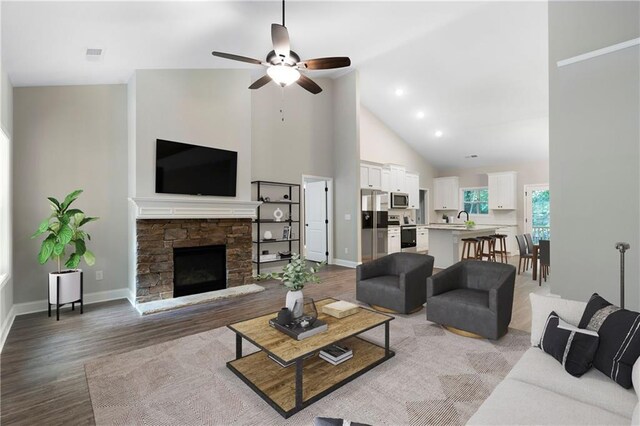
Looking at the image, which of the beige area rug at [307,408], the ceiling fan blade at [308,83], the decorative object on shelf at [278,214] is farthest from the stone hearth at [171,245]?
the ceiling fan blade at [308,83]

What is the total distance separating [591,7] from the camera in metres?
3.23

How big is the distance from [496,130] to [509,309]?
6.12 meters

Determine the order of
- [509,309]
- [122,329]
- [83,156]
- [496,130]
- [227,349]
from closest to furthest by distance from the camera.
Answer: [227,349] → [509,309] → [122,329] → [83,156] → [496,130]

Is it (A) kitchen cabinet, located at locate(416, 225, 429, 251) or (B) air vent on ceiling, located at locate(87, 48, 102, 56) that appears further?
(A) kitchen cabinet, located at locate(416, 225, 429, 251)

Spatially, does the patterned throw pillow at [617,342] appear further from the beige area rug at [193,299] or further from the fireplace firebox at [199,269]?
the fireplace firebox at [199,269]

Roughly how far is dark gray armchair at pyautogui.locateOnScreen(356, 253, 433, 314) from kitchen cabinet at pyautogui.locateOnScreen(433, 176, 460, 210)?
7264 mm

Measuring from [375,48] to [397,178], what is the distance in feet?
13.7

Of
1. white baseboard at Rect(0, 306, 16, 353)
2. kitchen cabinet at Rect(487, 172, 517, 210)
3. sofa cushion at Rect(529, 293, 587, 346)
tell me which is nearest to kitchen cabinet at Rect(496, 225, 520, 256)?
kitchen cabinet at Rect(487, 172, 517, 210)

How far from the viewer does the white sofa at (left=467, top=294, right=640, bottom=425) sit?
4.31 ft

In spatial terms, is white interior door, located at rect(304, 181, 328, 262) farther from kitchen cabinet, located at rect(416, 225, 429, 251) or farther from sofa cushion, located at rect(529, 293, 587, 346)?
sofa cushion, located at rect(529, 293, 587, 346)

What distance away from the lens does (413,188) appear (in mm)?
9766

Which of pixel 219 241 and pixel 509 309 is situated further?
pixel 219 241

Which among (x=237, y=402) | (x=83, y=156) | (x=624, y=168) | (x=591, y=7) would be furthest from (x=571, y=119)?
(x=83, y=156)

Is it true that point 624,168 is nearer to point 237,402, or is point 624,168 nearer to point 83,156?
point 237,402
